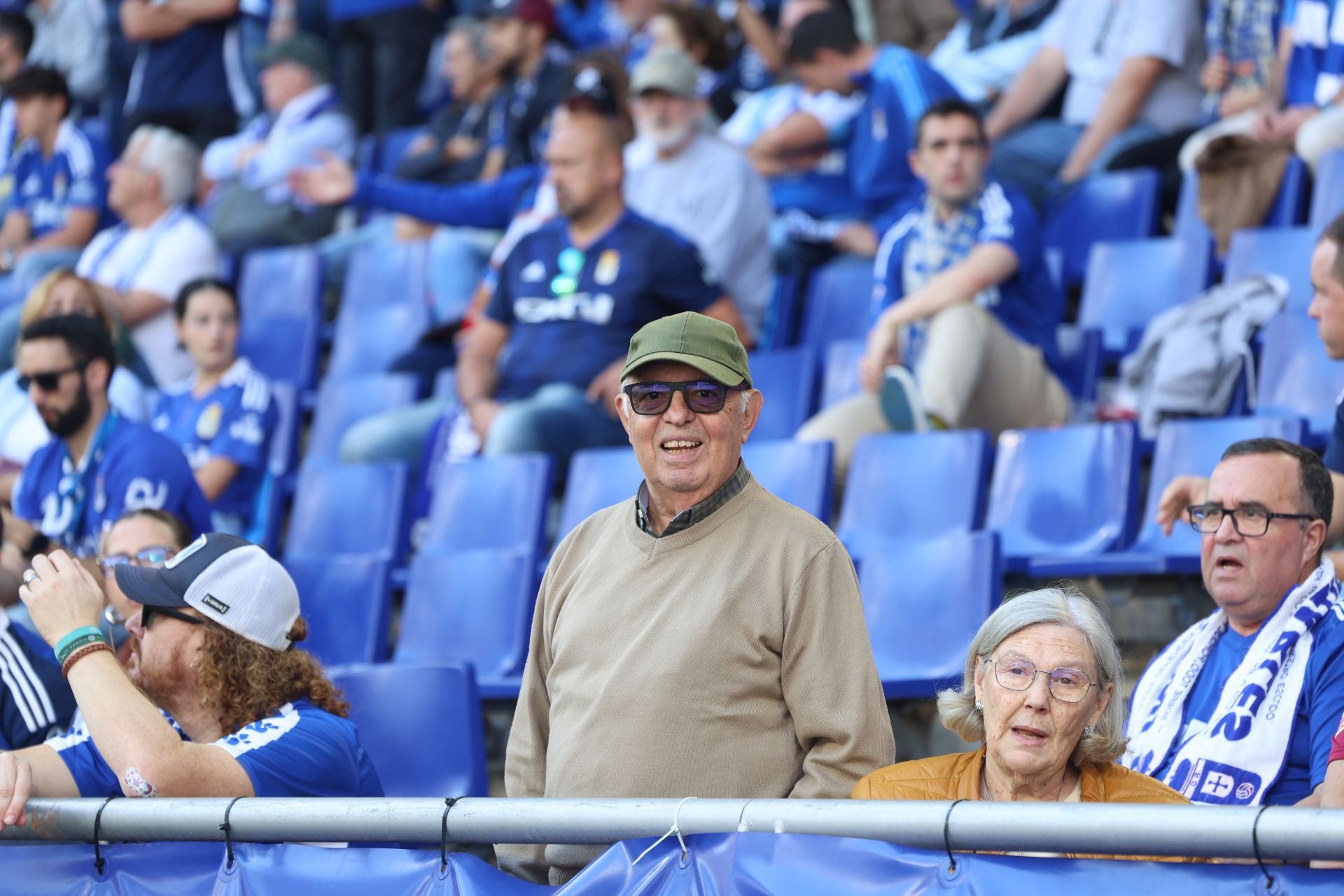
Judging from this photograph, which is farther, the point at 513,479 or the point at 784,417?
the point at 784,417

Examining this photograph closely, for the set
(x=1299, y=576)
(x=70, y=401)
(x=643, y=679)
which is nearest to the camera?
(x=643, y=679)

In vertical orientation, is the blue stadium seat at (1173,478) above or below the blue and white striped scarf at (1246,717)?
above

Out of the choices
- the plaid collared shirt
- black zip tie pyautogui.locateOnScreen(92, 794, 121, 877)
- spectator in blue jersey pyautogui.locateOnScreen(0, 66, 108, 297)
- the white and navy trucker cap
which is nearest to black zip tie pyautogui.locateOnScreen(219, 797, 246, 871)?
black zip tie pyautogui.locateOnScreen(92, 794, 121, 877)

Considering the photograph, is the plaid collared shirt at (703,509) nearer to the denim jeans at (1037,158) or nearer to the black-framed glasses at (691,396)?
the black-framed glasses at (691,396)

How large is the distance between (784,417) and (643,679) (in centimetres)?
306

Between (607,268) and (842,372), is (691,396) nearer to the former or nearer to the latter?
(607,268)

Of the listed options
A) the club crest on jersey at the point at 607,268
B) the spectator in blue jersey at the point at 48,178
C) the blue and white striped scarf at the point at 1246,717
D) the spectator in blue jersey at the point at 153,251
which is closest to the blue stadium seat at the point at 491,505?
the club crest on jersey at the point at 607,268

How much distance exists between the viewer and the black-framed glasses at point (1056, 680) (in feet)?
7.92

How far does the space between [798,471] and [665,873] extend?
2.53 meters

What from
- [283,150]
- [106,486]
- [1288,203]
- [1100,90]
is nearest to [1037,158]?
[1100,90]

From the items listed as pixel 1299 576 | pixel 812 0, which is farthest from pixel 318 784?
pixel 812 0

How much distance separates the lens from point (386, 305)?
7000mm

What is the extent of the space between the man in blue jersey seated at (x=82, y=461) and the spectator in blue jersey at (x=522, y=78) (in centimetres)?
262

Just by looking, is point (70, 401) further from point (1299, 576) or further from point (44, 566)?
point (1299, 576)
